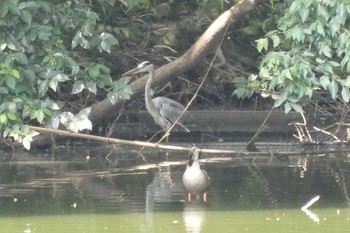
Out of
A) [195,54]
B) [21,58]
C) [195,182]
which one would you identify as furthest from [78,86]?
[195,54]

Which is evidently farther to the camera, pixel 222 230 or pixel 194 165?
pixel 194 165

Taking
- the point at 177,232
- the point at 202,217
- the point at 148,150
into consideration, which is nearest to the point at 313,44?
the point at 202,217

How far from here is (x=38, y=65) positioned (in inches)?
441

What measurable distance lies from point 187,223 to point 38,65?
276 centimetres

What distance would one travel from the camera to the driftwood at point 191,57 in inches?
546

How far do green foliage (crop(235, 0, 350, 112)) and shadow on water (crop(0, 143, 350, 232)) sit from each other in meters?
1.11

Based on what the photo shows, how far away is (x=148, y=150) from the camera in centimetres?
1589

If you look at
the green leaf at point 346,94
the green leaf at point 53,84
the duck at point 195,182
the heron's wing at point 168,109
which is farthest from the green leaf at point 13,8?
the heron's wing at point 168,109

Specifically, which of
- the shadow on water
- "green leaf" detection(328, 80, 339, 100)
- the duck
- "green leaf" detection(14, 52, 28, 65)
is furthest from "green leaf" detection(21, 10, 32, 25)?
"green leaf" detection(328, 80, 339, 100)

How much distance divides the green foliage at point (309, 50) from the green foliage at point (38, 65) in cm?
171

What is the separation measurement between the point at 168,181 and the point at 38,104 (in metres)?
2.26

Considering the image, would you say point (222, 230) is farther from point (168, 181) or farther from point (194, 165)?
point (168, 181)

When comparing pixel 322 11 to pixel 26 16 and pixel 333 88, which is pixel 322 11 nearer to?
pixel 333 88

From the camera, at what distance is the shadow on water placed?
9.41 m
